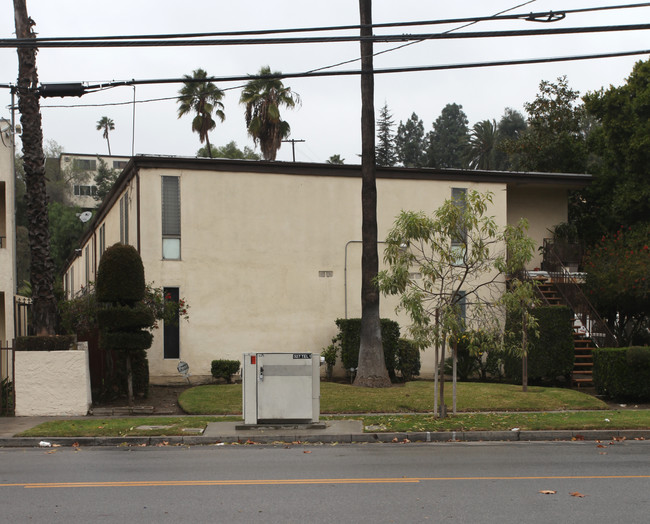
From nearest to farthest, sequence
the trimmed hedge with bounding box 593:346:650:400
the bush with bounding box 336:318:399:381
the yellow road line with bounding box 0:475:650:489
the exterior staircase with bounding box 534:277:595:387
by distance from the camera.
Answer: the yellow road line with bounding box 0:475:650:489, the trimmed hedge with bounding box 593:346:650:400, the bush with bounding box 336:318:399:381, the exterior staircase with bounding box 534:277:595:387

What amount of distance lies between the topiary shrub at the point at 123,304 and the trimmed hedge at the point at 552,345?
1058 cm

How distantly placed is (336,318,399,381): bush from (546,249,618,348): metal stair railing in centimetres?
568

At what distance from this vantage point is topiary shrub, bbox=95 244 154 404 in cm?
1750

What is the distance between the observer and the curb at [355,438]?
13.7 m

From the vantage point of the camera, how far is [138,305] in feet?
59.3

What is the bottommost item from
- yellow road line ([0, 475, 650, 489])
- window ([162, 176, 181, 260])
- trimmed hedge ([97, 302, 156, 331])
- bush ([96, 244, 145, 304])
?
yellow road line ([0, 475, 650, 489])

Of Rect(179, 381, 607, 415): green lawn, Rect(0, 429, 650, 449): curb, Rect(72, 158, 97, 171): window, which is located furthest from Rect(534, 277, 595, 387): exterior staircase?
Rect(72, 158, 97, 171): window

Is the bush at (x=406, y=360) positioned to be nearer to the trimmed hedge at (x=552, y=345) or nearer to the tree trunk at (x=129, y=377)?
the trimmed hedge at (x=552, y=345)

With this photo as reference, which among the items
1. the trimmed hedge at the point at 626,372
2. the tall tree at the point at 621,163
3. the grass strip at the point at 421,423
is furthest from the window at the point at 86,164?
the trimmed hedge at the point at 626,372

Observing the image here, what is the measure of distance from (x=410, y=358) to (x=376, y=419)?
23.9ft

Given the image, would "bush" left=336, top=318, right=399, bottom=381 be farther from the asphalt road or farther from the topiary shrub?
the asphalt road

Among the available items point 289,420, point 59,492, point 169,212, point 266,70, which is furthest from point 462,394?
point 266,70

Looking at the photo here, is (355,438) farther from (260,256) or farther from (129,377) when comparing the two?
(260,256)

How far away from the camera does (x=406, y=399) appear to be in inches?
743
